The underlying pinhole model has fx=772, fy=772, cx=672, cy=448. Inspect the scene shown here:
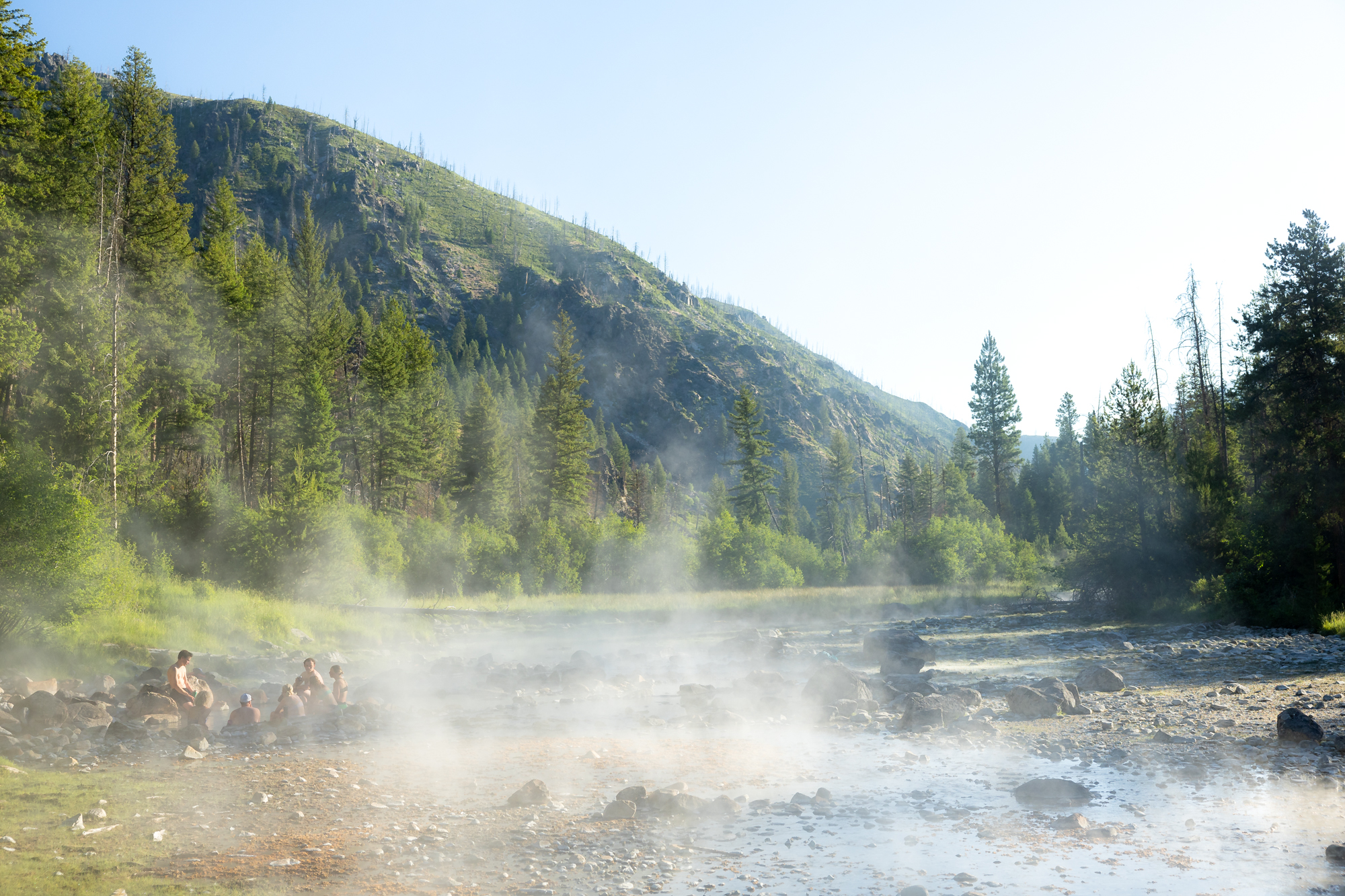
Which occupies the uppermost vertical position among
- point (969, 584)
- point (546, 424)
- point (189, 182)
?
point (189, 182)

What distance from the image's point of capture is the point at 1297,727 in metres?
12.5

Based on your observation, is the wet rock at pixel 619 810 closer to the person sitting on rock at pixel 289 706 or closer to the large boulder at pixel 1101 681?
the person sitting on rock at pixel 289 706

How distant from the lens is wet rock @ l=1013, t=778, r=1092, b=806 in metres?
10.1

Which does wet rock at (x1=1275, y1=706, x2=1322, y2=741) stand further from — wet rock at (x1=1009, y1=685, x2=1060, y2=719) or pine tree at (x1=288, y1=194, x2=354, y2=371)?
pine tree at (x1=288, y1=194, x2=354, y2=371)

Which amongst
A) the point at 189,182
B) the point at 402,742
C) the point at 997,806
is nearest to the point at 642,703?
the point at 402,742

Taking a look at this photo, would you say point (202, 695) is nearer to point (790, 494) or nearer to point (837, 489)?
point (837, 489)

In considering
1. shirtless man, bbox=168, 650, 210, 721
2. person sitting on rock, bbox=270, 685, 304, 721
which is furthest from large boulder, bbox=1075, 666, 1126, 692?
shirtless man, bbox=168, 650, 210, 721

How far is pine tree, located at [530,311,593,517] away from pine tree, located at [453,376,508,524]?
390 centimetres

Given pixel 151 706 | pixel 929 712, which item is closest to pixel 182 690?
pixel 151 706

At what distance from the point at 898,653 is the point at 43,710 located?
2094 centimetres

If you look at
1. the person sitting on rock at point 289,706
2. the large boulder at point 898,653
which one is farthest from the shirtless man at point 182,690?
the large boulder at point 898,653

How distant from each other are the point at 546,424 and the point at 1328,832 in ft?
191

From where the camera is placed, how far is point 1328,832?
862 cm

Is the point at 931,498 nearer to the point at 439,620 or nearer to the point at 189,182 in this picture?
the point at 439,620
